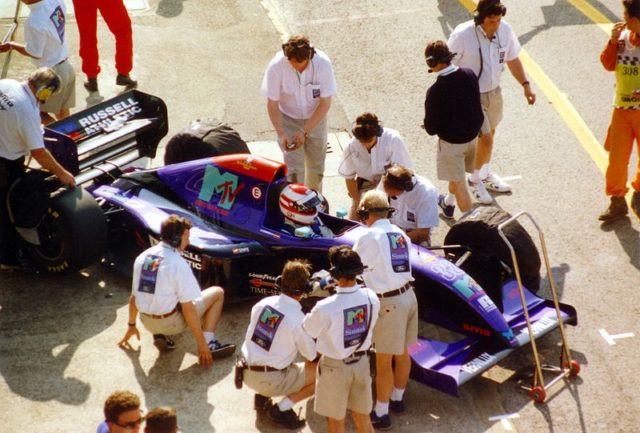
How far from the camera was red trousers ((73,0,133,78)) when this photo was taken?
12.3 m

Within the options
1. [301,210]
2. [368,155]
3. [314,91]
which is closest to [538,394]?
[301,210]

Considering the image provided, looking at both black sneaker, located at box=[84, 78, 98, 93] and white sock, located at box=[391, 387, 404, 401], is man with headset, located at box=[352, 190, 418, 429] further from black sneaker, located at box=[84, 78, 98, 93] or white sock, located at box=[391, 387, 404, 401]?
black sneaker, located at box=[84, 78, 98, 93]

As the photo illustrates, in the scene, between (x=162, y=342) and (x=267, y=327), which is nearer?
(x=267, y=327)

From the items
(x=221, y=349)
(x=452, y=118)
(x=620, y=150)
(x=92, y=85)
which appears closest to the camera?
(x=221, y=349)

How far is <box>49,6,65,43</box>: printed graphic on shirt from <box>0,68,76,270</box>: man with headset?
8.32 feet

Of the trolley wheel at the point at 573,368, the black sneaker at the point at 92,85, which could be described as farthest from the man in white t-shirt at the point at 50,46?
the trolley wheel at the point at 573,368

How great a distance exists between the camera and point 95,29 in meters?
12.4

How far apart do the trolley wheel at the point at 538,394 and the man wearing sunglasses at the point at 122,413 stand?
306 cm

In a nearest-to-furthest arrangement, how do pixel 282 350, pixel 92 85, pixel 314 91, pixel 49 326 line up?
pixel 282 350, pixel 49 326, pixel 314 91, pixel 92 85

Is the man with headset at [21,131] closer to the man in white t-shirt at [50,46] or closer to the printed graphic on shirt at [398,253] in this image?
the man in white t-shirt at [50,46]

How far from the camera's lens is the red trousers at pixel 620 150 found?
992 centimetres

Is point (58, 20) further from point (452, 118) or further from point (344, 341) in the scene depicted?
point (344, 341)

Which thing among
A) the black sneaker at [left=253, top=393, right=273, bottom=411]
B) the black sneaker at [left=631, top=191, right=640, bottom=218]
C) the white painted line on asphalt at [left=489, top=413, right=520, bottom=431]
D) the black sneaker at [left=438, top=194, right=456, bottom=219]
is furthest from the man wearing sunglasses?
the black sneaker at [left=631, top=191, right=640, bottom=218]

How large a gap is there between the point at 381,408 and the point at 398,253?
3.66 feet
